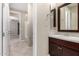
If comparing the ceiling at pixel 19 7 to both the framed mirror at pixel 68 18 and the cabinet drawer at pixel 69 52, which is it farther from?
the cabinet drawer at pixel 69 52

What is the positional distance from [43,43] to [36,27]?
260 millimetres

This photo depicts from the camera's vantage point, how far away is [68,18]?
2127 millimetres

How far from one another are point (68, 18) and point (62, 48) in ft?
1.81

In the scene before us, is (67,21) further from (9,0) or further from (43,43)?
(9,0)

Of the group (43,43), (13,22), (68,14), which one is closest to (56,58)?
(43,43)

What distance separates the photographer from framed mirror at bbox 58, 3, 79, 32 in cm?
209

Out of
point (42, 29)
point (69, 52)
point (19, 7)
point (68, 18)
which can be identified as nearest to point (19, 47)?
point (42, 29)

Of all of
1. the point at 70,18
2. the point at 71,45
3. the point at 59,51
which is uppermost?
the point at 70,18

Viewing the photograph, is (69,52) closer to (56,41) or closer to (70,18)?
(56,41)

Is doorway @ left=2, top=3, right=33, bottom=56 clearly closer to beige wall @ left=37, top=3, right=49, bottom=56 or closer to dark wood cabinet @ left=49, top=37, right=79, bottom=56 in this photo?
beige wall @ left=37, top=3, right=49, bottom=56

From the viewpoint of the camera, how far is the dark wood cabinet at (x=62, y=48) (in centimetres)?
163

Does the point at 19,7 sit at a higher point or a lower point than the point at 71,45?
higher

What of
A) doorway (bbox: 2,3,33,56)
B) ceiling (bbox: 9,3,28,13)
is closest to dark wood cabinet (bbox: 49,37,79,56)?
doorway (bbox: 2,3,33,56)

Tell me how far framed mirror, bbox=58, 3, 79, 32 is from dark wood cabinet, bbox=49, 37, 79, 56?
0.38m
